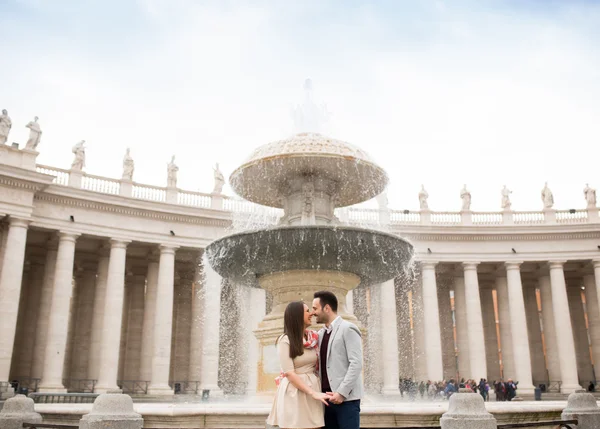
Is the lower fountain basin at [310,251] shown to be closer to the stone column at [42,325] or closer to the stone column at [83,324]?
the stone column at [42,325]

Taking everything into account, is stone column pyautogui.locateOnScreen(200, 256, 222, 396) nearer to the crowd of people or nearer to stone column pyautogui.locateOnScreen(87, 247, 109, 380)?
stone column pyautogui.locateOnScreen(87, 247, 109, 380)

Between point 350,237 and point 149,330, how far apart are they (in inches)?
1316

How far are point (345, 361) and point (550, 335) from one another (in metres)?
50.8

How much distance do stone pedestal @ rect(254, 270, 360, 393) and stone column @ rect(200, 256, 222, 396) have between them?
25.4 m

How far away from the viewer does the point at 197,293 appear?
4806cm

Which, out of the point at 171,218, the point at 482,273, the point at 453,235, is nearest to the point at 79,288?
the point at 171,218

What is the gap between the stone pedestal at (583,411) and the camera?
13188 millimetres

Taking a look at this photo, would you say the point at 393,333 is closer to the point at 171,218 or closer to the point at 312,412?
the point at 171,218

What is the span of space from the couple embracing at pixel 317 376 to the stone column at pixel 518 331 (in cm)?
4437

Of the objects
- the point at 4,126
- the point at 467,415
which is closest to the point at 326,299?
the point at 467,415

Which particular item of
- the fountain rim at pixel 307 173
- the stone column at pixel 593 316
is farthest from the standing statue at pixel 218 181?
the stone column at pixel 593 316

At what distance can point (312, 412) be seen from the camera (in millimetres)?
7668

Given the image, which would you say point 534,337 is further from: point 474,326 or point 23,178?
point 23,178

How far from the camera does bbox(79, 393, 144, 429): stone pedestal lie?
10297 millimetres
